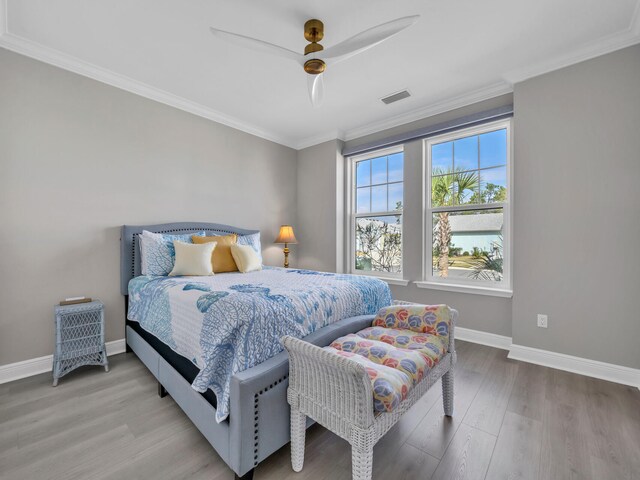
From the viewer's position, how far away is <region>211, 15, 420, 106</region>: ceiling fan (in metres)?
1.65

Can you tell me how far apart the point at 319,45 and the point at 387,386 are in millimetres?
2119

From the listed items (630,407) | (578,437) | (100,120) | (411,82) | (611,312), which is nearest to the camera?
(578,437)

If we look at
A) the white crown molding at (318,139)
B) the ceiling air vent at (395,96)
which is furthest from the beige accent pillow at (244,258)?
the ceiling air vent at (395,96)

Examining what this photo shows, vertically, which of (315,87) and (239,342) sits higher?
(315,87)

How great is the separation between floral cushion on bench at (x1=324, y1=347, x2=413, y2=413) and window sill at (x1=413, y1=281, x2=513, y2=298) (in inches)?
82.9

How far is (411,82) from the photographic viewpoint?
285cm

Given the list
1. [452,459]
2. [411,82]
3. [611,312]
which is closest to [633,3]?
[411,82]

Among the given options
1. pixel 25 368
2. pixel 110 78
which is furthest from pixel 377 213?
pixel 25 368

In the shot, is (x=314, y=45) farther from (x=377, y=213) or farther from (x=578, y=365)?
(x=578, y=365)

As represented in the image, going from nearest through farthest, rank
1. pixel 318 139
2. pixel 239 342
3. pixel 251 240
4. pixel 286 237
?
pixel 239 342 → pixel 251 240 → pixel 286 237 → pixel 318 139

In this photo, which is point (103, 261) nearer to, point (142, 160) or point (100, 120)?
point (142, 160)

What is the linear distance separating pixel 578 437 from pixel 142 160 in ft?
13.1

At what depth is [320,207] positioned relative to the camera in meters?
4.27

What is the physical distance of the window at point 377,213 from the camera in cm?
374
